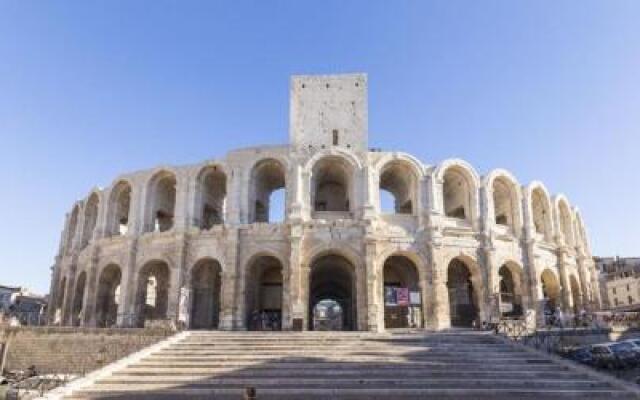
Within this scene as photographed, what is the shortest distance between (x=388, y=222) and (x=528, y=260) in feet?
29.3

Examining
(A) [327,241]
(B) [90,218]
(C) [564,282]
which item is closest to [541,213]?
(C) [564,282]

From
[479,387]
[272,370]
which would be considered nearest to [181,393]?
[272,370]

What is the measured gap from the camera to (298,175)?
1105 inches

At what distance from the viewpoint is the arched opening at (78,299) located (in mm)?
32656

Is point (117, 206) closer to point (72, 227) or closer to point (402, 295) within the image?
point (72, 227)

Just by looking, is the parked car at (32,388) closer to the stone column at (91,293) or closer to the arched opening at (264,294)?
the arched opening at (264,294)

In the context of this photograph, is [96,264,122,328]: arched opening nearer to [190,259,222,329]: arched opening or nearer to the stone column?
the stone column

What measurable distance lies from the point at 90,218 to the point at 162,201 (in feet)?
22.7

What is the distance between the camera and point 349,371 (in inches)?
622

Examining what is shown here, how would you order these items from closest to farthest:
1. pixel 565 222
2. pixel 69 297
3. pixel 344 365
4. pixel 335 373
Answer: pixel 335 373
pixel 344 365
pixel 69 297
pixel 565 222

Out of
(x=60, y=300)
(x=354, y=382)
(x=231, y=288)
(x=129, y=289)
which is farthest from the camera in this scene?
(x=60, y=300)

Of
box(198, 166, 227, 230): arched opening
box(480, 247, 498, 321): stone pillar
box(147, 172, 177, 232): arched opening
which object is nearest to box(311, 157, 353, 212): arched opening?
box(198, 166, 227, 230): arched opening

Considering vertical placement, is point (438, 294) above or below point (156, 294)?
below

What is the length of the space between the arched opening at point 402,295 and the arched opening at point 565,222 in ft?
39.5
